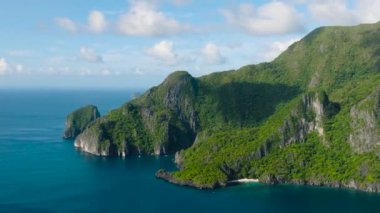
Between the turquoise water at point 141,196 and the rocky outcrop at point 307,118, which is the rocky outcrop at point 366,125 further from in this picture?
the turquoise water at point 141,196

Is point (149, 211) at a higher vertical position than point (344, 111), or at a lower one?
lower

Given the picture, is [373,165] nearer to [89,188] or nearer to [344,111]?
[344,111]

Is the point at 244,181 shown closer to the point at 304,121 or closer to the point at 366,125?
the point at 304,121

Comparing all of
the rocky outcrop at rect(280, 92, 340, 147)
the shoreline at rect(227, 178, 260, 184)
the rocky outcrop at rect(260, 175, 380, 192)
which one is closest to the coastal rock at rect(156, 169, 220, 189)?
the shoreline at rect(227, 178, 260, 184)

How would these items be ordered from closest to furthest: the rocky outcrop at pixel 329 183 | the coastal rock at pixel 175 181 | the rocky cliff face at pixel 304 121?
the rocky outcrop at pixel 329 183 < the coastal rock at pixel 175 181 < the rocky cliff face at pixel 304 121

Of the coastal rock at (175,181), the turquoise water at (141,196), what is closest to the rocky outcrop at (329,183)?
the turquoise water at (141,196)

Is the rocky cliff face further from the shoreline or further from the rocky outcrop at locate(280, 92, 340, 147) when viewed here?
the shoreline

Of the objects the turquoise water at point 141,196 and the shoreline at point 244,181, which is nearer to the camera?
the turquoise water at point 141,196

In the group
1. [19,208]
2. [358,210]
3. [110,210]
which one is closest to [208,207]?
[110,210]
